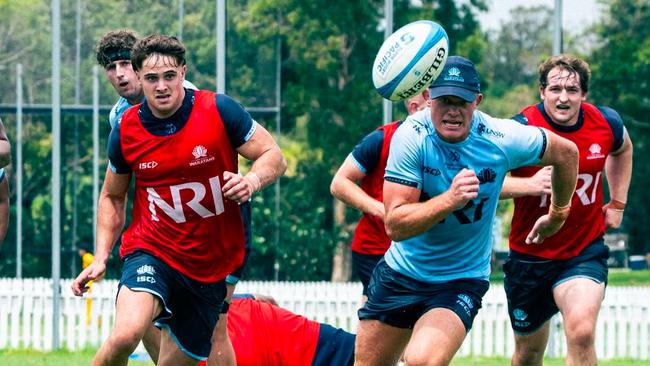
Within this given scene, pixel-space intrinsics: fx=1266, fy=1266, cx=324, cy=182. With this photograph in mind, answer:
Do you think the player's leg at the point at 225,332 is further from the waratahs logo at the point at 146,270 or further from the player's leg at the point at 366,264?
the player's leg at the point at 366,264

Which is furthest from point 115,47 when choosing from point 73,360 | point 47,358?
point 47,358

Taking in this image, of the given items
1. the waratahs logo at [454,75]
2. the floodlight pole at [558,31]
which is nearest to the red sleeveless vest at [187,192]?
the waratahs logo at [454,75]

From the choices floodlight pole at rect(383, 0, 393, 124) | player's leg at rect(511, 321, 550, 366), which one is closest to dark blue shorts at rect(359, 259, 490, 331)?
player's leg at rect(511, 321, 550, 366)

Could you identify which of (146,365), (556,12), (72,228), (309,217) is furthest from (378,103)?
(146,365)

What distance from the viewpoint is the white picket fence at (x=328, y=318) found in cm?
1638

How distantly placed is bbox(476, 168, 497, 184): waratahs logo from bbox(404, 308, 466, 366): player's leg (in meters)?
0.72

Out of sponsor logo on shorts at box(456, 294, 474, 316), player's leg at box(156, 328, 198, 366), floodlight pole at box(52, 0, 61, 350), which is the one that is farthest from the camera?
floodlight pole at box(52, 0, 61, 350)

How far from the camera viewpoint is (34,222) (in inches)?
1254

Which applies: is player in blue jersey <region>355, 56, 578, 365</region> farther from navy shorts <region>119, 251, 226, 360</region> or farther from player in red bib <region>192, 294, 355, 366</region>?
player in red bib <region>192, 294, 355, 366</region>

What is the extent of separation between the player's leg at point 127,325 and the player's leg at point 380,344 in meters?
1.20

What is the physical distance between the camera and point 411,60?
7.28m

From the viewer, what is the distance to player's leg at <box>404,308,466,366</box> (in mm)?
6395

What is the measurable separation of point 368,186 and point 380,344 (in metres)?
2.44

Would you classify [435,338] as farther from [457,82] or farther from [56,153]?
[56,153]
